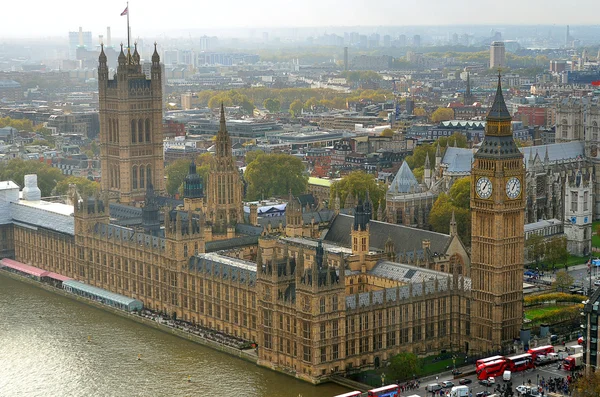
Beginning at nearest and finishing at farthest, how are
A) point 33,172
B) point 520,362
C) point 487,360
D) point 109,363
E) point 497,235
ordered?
point 487,360 → point 520,362 → point 497,235 → point 109,363 → point 33,172

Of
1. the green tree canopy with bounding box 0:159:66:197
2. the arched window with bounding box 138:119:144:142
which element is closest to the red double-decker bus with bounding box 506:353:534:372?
the arched window with bounding box 138:119:144:142

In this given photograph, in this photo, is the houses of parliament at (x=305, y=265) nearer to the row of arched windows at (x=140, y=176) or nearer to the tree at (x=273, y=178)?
the row of arched windows at (x=140, y=176)

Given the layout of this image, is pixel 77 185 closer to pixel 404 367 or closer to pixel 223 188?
pixel 223 188

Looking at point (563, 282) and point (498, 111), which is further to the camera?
point (563, 282)

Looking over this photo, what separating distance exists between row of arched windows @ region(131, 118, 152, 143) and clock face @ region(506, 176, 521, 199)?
64935 millimetres

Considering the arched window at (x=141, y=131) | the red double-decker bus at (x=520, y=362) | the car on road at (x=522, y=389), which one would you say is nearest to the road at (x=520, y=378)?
the red double-decker bus at (x=520, y=362)

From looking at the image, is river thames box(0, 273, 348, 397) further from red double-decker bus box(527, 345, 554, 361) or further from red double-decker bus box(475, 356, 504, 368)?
red double-decker bus box(527, 345, 554, 361)

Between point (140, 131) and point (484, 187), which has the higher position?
point (140, 131)

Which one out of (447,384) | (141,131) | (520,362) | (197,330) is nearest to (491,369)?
(520,362)

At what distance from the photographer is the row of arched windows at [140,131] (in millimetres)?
147375

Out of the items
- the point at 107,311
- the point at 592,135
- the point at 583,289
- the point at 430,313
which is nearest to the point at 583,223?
the point at 583,289

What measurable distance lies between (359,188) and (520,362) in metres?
65.5

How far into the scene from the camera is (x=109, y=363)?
98062 millimetres

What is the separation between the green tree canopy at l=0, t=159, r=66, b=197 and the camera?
565 ft
